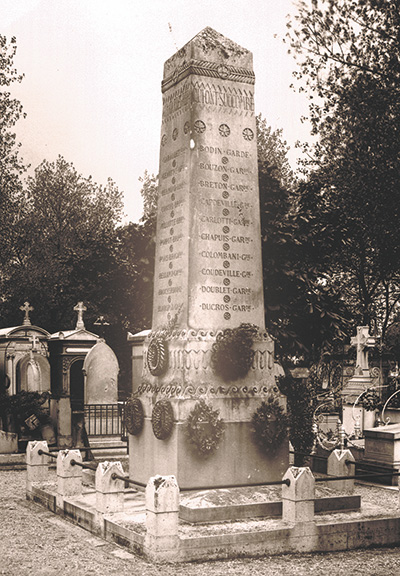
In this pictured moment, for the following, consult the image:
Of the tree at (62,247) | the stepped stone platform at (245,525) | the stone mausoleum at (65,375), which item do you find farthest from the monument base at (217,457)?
the tree at (62,247)

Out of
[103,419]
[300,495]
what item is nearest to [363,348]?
[103,419]

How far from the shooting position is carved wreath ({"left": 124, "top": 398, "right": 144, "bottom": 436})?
460 inches

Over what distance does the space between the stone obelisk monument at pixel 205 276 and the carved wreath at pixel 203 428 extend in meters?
0.05

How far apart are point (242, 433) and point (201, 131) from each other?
4318mm

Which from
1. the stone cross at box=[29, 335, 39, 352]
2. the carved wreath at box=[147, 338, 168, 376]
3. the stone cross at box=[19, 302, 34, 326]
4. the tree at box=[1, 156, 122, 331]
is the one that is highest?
the tree at box=[1, 156, 122, 331]

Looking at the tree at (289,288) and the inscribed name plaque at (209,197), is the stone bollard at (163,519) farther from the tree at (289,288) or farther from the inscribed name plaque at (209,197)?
the tree at (289,288)

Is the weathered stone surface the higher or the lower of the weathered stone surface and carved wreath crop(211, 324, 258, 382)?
the lower

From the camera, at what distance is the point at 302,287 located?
24.5 m

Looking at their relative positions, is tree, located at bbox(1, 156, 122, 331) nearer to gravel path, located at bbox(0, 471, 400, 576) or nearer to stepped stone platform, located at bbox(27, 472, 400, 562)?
stepped stone platform, located at bbox(27, 472, 400, 562)

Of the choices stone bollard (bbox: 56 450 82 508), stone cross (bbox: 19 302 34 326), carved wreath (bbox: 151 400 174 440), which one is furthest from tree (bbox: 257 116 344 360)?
carved wreath (bbox: 151 400 174 440)

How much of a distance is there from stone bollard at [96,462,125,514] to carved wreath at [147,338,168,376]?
180 cm

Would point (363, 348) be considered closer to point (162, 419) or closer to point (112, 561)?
point (162, 419)

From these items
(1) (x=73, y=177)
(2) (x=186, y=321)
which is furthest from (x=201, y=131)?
(1) (x=73, y=177)

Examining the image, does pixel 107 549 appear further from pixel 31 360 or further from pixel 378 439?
pixel 31 360
